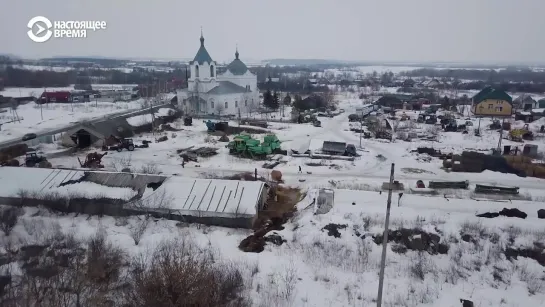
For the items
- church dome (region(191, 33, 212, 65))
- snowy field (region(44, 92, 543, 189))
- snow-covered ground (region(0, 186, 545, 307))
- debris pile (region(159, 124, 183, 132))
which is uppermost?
church dome (region(191, 33, 212, 65))

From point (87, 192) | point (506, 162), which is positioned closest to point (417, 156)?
point (506, 162)

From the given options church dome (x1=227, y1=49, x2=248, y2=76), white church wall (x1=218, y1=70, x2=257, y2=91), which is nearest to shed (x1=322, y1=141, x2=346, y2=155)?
white church wall (x1=218, y1=70, x2=257, y2=91)

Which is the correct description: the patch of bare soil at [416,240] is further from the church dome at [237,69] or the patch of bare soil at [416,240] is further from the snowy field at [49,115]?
the church dome at [237,69]

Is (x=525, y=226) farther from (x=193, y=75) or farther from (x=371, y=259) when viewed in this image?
(x=193, y=75)

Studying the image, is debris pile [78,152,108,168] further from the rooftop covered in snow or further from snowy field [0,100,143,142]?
snowy field [0,100,143,142]

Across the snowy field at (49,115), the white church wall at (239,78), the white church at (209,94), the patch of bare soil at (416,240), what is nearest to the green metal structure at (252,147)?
the patch of bare soil at (416,240)

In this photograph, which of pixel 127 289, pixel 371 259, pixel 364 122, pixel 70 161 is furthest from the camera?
→ pixel 364 122
